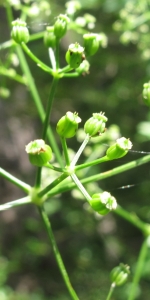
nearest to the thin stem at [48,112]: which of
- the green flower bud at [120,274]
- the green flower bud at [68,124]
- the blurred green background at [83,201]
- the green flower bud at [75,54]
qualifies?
the green flower bud at [75,54]

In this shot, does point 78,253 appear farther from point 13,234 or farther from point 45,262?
point 13,234

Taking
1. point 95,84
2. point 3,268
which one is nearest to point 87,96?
point 95,84

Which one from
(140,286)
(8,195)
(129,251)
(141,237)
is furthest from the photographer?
(8,195)

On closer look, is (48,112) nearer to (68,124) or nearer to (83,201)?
(68,124)

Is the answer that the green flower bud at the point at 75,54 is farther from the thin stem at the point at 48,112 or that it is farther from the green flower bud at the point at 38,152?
the green flower bud at the point at 38,152

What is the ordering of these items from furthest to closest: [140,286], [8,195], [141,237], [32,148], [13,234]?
[8,195] < [13,234] < [141,237] < [140,286] < [32,148]

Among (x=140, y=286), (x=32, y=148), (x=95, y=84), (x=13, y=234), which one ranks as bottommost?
(x=32, y=148)
